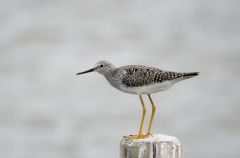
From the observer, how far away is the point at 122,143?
7016 mm

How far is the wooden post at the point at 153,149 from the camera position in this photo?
677 cm

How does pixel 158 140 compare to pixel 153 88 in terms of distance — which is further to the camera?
pixel 153 88

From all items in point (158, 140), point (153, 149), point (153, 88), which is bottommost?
point (153, 149)

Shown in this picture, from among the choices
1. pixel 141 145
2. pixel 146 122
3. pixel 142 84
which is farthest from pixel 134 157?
pixel 146 122

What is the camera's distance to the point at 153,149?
6793mm

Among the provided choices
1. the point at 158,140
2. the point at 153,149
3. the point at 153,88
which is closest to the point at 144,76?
the point at 153,88

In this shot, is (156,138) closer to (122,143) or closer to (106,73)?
(122,143)

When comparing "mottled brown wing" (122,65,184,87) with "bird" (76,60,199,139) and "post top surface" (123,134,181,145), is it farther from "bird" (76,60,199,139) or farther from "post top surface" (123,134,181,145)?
"post top surface" (123,134,181,145)

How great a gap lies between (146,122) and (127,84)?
1081cm

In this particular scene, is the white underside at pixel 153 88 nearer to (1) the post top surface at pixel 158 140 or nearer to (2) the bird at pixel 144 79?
(2) the bird at pixel 144 79

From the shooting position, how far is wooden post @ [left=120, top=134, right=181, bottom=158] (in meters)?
6.77

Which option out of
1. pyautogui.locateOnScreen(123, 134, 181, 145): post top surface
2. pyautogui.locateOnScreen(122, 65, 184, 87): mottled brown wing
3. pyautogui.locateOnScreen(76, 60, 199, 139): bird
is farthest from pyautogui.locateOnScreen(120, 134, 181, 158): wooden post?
pyautogui.locateOnScreen(122, 65, 184, 87): mottled brown wing

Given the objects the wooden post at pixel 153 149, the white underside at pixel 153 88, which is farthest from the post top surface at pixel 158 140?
the white underside at pixel 153 88

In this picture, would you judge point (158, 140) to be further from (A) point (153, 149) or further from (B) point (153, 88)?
(B) point (153, 88)
